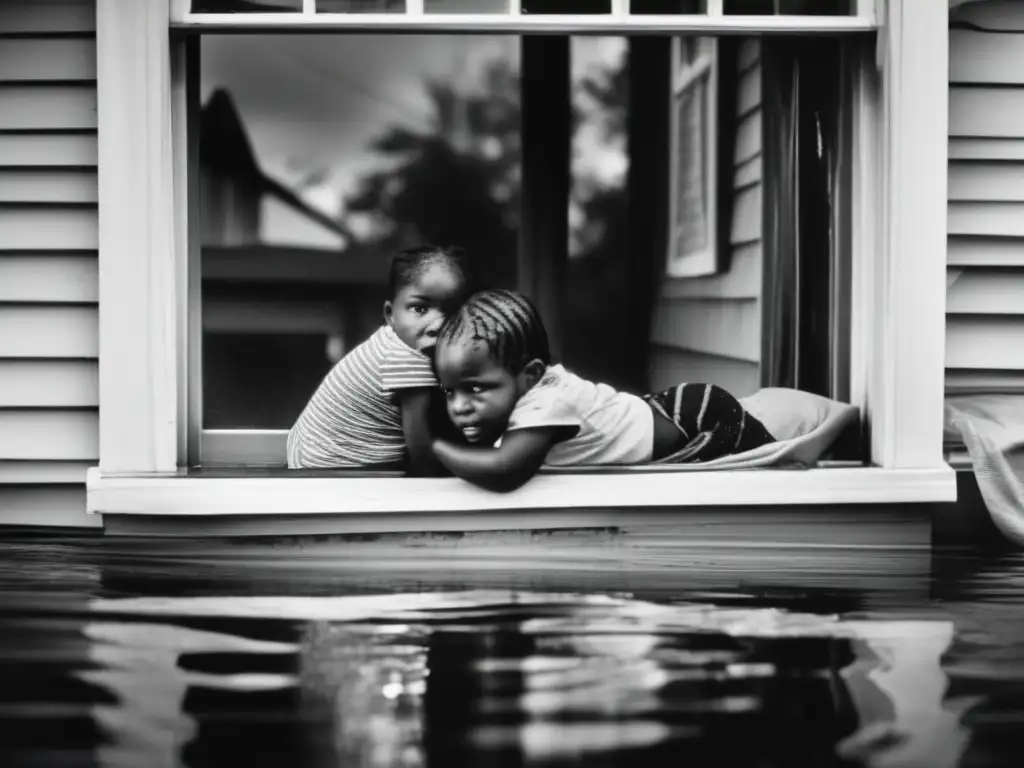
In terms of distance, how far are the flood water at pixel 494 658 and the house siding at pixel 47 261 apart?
20 cm

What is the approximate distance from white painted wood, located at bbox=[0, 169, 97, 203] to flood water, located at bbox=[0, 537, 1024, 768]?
897 millimetres

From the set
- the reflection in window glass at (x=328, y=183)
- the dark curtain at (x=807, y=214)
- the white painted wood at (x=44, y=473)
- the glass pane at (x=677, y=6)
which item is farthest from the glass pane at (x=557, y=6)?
the white painted wood at (x=44, y=473)

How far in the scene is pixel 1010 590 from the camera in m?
2.95

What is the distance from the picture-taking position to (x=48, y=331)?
3.37m

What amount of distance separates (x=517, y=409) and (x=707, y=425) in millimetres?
606

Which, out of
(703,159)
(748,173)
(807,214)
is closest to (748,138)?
(748,173)

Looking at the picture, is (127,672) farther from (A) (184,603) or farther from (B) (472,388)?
(B) (472,388)

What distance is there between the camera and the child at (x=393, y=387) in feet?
10.5

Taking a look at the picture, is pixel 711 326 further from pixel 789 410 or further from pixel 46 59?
pixel 46 59

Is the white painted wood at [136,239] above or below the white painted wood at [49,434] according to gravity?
above

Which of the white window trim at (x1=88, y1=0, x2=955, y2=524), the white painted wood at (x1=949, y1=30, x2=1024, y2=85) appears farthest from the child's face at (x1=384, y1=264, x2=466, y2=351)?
the white painted wood at (x1=949, y1=30, x2=1024, y2=85)

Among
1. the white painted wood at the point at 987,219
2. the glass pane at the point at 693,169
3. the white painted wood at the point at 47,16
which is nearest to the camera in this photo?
the white painted wood at the point at 47,16

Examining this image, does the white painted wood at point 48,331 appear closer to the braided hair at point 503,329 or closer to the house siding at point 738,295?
the braided hair at point 503,329

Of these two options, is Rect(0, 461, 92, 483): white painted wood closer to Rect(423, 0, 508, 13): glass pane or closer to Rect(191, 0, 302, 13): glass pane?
Rect(191, 0, 302, 13): glass pane
